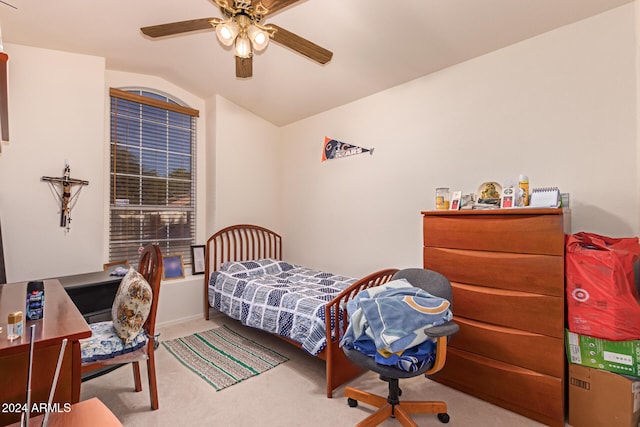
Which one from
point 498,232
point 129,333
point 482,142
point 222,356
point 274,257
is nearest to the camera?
point 129,333

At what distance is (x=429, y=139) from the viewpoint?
9.55ft

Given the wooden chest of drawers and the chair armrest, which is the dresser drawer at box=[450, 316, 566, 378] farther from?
the chair armrest

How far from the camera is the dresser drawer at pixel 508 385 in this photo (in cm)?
184

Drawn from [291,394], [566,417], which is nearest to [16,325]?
[291,394]

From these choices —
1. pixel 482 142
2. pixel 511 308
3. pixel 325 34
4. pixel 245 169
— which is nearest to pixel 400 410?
pixel 511 308

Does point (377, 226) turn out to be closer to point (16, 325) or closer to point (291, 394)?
point (291, 394)

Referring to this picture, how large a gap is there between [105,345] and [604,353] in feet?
9.43

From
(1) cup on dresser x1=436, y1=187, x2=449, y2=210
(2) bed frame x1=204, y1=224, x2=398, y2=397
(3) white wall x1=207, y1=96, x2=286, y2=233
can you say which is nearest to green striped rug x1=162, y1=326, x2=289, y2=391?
(2) bed frame x1=204, y1=224, x2=398, y2=397

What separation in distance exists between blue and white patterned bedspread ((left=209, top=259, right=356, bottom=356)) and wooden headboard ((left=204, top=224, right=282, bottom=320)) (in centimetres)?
17

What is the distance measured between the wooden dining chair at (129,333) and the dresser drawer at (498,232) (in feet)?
6.52

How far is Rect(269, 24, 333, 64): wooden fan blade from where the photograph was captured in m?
1.91

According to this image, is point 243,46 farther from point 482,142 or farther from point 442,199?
point 482,142

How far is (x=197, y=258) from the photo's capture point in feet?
12.6

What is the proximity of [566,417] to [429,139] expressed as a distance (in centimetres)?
225
